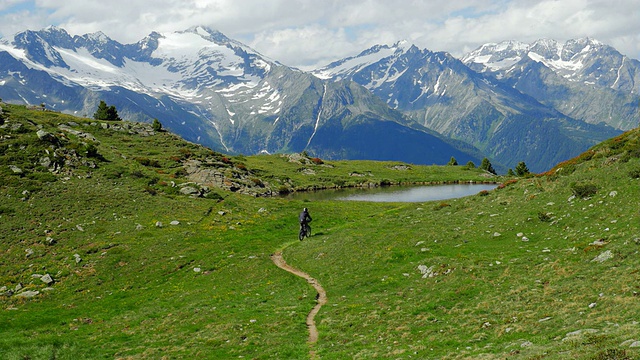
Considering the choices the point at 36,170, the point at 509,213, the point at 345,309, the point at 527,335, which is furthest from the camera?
the point at 36,170

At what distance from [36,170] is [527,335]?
6980 centimetres

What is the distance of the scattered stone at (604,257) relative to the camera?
25844 mm

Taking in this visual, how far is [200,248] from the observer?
163ft

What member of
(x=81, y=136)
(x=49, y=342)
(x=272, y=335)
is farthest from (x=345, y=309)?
(x=81, y=136)

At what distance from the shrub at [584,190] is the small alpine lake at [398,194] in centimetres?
8209

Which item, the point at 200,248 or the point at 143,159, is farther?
the point at 143,159

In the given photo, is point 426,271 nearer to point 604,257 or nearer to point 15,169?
point 604,257

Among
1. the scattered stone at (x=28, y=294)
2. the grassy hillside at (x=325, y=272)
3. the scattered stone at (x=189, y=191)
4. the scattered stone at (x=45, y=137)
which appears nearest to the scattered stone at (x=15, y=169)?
the grassy hillside at (x=325, y=272)

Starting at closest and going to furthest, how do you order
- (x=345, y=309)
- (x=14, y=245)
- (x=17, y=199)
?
(x=345, y=309), (x=14, y=245), (x=17, y=199)

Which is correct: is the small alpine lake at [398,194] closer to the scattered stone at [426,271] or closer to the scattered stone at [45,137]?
the scattered stone at [45,137]

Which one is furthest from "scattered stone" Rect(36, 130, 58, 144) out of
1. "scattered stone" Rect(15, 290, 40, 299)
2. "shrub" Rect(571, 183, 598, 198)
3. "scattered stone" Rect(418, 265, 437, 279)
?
"shrub" Rect(571, 183, 598, 198)

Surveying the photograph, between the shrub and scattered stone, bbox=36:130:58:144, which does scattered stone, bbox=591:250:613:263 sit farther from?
scattered stone, bbox=36:130:58:144

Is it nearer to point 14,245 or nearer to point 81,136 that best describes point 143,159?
point 81,136

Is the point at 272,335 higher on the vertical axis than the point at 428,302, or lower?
lower
